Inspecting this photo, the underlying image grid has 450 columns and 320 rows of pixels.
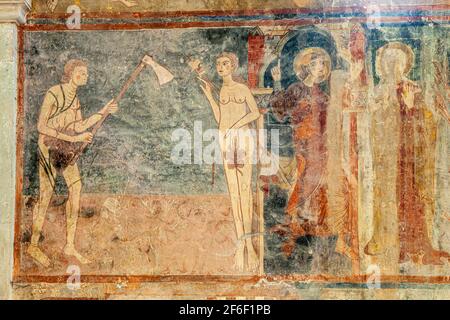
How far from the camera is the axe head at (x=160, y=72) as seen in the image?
8.62m

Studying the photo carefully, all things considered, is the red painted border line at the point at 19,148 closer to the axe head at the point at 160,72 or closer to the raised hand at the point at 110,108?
the raised hand at the point at 110,108

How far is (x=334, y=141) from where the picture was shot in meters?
8.43

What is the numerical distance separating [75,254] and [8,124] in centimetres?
142

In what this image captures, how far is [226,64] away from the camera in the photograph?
28.2 feet

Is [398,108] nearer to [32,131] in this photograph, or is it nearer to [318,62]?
[318,62]

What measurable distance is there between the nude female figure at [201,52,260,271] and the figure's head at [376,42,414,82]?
128 centimetres

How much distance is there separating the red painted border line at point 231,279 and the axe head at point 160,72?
1.90 metres

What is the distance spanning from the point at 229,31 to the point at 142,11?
2.91ft

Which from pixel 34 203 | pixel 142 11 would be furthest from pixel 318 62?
pixel 34 203

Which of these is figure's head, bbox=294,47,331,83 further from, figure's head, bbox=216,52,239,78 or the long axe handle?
the long axe handle

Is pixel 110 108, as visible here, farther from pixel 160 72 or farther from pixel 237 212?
pixel 237 212

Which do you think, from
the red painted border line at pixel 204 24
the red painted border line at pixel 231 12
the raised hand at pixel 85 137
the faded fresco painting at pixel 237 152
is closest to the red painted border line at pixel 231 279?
the faded fresco painting at pixel 237 152
